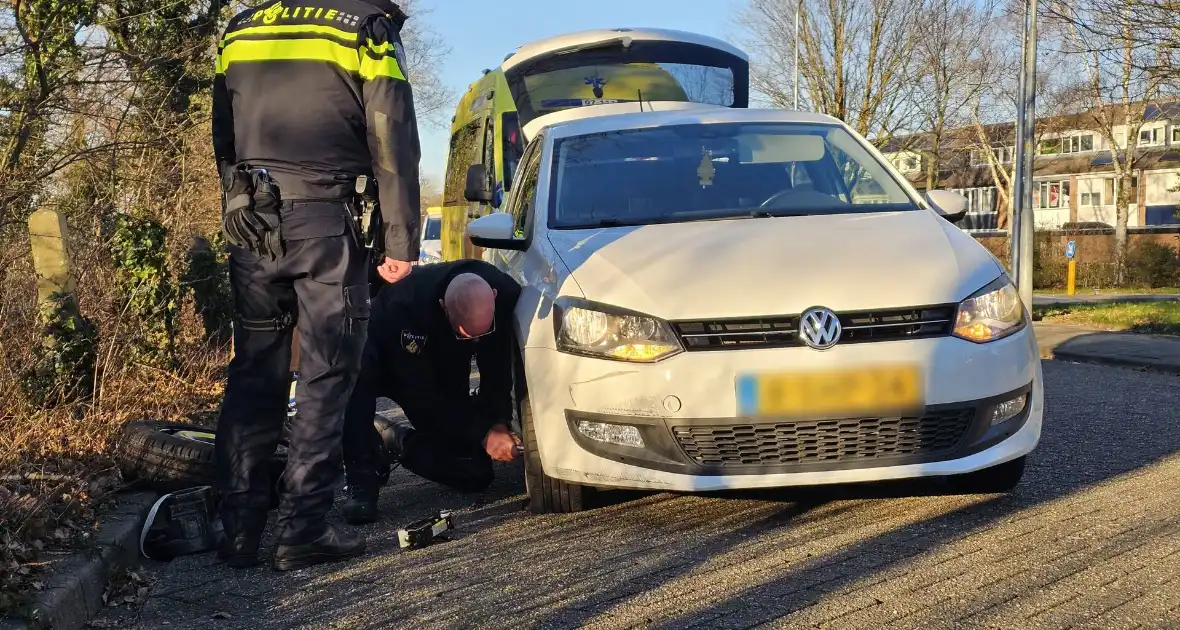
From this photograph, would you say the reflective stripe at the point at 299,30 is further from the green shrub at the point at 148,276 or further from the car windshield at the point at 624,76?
the car windshield at the point at 624,76

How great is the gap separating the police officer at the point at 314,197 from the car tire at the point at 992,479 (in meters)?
2.25

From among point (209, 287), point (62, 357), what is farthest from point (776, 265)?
point (209, 287)

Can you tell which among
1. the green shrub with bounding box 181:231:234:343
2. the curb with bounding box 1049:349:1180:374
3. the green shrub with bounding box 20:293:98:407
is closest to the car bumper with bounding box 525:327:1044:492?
the green shrub with bounding box 20:293:98:407

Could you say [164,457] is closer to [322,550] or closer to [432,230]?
[322,550]

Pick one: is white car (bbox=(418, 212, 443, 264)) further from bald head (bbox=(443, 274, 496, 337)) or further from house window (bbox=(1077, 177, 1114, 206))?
house window (bbox=(1077, 177, 1114, 206))

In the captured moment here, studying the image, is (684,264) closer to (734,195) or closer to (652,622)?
(734,195)

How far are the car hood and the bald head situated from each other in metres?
0.34

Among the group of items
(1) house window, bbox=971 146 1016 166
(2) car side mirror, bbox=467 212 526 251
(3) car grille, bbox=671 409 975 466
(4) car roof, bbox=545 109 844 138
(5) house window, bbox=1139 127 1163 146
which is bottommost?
(3) car grille, bbox=671 409 975 466

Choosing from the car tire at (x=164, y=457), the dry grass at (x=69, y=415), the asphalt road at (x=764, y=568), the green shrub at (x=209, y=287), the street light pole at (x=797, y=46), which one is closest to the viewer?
the asphalt road at (x=764, y=568)

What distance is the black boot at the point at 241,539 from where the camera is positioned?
13.0 feet

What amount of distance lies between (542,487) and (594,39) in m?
8.07

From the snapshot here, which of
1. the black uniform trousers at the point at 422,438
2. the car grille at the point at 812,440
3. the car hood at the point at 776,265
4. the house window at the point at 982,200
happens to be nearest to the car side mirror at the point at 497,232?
the car hood at the point at 776,265

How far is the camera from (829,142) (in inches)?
217

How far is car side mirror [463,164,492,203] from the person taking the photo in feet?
24.9
